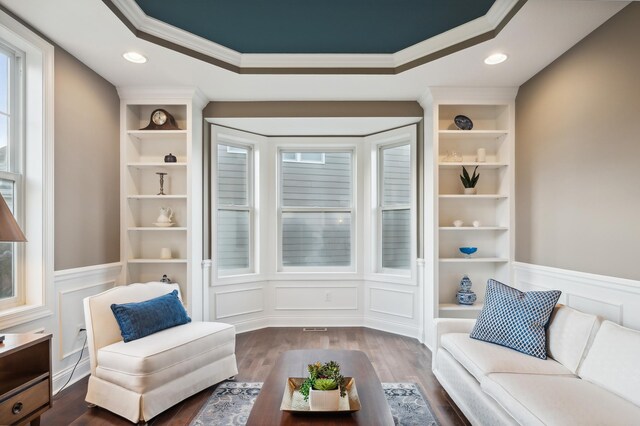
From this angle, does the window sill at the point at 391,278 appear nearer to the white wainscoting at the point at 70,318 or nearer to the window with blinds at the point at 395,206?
the window with blinds at the point at 395,206

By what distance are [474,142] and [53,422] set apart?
14.0 ft

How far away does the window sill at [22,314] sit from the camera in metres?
2.26

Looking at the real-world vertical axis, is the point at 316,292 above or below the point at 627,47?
below

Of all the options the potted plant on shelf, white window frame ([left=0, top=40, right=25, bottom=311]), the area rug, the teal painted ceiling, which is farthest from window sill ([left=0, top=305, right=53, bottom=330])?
the potted plant on shelf

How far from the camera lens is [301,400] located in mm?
1795

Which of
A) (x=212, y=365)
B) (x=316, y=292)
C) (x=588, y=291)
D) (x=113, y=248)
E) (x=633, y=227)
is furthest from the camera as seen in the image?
(x=316, y=292)

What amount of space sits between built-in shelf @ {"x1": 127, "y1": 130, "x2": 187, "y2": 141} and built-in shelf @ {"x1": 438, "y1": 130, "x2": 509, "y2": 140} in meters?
2.63

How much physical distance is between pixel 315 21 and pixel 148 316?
2.52m

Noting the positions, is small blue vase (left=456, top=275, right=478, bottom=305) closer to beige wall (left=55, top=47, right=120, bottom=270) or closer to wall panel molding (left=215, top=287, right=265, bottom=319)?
wall panel molding (left=215, top=287, right=265, bottom=319)

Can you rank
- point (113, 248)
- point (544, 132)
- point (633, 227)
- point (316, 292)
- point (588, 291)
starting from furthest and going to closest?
point (316, 292)
point (113, 248)
point (544, 132)
point (588, 291)
point (633, 227)

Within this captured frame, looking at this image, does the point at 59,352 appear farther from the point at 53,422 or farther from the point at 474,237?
the point at 474,237

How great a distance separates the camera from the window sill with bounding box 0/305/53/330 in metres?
Result: 2.26

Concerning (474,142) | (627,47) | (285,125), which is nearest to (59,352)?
(285,125)

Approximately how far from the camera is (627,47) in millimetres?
2246
